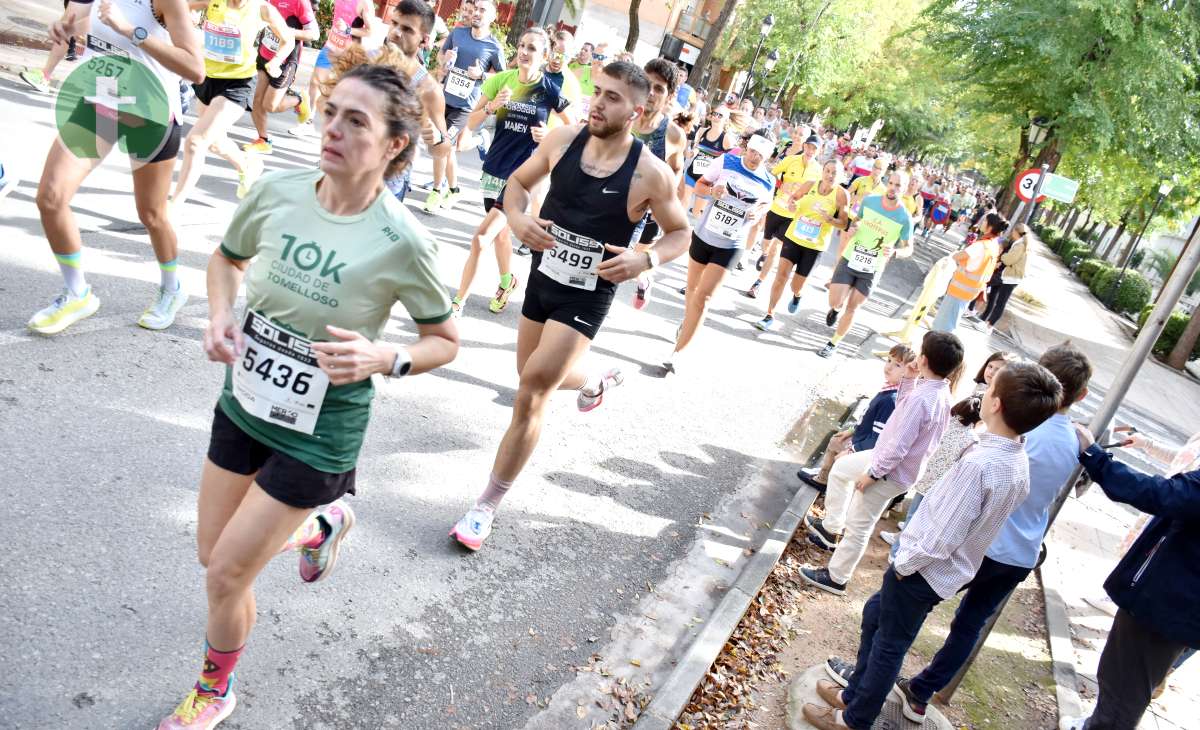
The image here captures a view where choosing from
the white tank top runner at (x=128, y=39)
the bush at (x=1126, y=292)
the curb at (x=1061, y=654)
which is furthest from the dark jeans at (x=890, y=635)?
the bush at (x=1126, y=292)

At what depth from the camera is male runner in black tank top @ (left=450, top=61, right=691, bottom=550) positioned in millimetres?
4273

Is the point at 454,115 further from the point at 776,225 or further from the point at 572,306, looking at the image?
the point at 572,306

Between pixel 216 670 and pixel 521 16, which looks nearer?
pixel 216 670

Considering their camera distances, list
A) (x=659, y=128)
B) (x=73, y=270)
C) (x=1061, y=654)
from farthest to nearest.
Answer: (x=659, y=128) < (x=1061, y=654) < (x=73, y=270)

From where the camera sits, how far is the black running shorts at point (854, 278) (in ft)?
34.6

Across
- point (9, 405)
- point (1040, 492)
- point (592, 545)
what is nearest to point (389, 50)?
point (9, 405)

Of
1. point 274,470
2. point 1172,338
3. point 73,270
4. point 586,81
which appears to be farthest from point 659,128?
point 1172,338

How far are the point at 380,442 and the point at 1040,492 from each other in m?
3.29

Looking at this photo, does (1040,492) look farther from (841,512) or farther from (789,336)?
(789,336)

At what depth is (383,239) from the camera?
8.49ft

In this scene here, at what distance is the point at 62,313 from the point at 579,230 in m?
2.79

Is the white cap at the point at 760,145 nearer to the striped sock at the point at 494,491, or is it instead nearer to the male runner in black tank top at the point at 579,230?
the male runner in black tank top at the point at 579,230

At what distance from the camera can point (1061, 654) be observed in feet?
18.9

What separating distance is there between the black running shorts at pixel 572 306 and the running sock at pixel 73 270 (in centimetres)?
237
